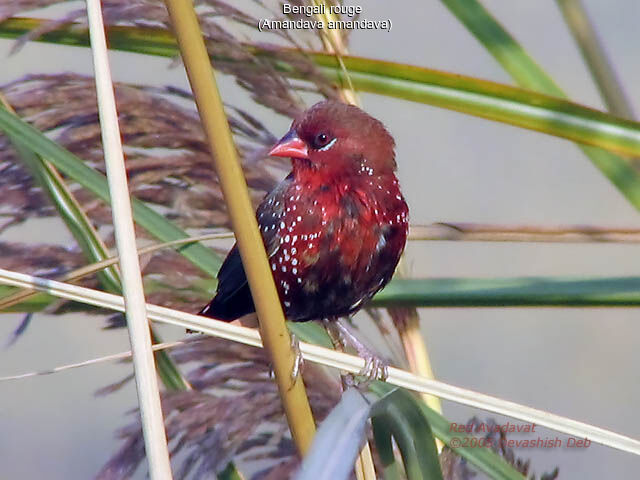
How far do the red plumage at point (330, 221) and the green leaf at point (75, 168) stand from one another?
201 mm

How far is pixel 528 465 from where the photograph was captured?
1.43 m

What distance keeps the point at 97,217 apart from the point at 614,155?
0.81 metres

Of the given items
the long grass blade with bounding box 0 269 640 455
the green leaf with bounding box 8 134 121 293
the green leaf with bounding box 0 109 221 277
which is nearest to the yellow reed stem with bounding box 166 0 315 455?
the long grass blade with bounding box 0 269 640 455

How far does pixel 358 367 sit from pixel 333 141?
0.69m

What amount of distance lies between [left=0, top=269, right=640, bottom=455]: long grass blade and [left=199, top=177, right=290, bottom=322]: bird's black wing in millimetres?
502

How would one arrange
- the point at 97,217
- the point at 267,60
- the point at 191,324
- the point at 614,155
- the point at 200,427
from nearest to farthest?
1. the point at 191,324
2. the point at 614,155
3. the point at 200,427
4. the point at 267,60
5. the point at 97,217

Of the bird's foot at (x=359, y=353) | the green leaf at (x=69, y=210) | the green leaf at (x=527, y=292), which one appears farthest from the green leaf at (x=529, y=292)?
the green leaf at (x=69, y=210)

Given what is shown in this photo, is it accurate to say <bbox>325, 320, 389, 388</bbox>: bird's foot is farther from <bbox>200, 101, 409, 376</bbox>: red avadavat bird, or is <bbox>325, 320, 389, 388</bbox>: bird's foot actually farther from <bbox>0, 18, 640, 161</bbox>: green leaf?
<bbox>0, 18, 640, 161</bbox>: green leaf

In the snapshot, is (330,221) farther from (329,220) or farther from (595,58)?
(595,58)

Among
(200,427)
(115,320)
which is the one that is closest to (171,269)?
(115,320)

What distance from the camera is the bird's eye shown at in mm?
1707

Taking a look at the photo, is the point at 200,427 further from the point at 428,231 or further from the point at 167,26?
the point at 167,26

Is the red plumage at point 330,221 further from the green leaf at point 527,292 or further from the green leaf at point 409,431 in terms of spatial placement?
the green leaf at point 409,431

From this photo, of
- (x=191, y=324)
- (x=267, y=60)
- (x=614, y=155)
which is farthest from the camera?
(x=267, y=60)
